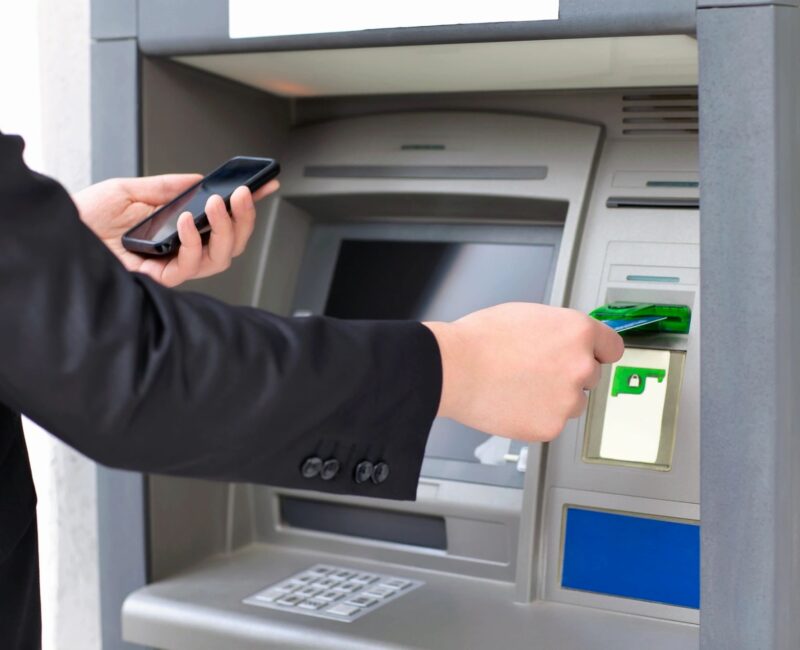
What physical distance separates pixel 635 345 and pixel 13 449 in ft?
2.86

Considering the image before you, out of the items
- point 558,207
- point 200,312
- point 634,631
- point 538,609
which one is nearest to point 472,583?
point 538,609

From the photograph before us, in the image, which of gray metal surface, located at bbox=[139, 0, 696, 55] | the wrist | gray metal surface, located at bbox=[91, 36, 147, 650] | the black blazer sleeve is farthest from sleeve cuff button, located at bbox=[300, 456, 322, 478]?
gray metal surface, located at bbox=[91, 36, 147, 650]

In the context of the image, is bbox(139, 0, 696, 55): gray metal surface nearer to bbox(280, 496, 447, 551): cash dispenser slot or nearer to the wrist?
the wrist

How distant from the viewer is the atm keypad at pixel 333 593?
157cm

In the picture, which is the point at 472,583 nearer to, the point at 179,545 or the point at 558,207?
the point at 179,545

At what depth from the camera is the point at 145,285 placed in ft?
3.21

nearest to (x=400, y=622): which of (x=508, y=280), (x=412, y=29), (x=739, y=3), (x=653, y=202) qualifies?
(x=508, y=280)

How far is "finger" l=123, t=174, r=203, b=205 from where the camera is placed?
1601 millimetres

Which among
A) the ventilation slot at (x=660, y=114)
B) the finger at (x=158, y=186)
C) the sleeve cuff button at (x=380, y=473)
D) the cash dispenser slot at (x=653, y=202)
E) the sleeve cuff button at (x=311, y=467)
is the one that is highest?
the ventilation slot at (x=660, y=114)

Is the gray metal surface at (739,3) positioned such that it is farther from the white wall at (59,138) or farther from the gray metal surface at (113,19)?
the white wall at (59,138)

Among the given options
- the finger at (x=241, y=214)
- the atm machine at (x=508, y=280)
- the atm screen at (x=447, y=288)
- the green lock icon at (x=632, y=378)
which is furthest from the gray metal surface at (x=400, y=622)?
the finger at (x=241, y=214)

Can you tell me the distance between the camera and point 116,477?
1.72 metres

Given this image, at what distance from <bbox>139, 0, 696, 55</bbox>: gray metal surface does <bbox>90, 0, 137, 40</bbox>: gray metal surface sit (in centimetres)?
2

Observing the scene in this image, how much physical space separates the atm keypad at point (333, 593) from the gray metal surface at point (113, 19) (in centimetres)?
89
